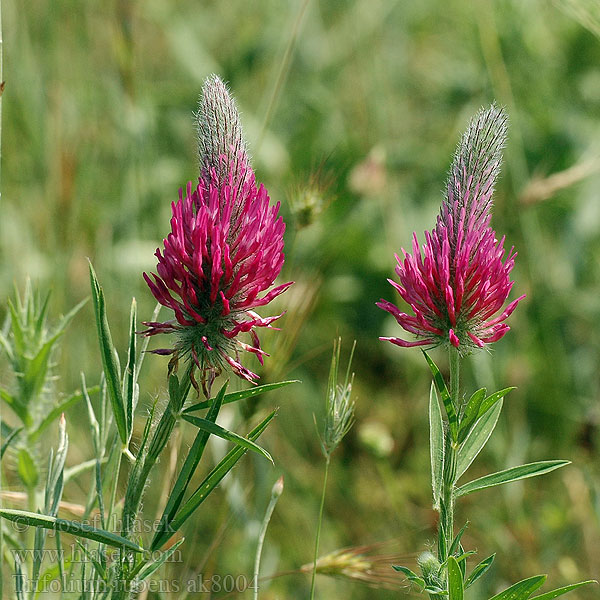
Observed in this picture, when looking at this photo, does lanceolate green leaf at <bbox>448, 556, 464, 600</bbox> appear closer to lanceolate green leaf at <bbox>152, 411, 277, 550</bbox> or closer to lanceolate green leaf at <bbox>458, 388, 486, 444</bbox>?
lanceolate green leaf at <bbox>458, 388, 486, 444</bbox>

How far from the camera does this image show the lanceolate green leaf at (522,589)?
3.89 feet

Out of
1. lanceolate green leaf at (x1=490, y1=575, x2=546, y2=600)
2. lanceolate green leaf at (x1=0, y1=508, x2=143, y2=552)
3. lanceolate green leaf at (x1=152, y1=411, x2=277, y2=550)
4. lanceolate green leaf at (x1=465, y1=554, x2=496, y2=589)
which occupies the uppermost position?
lanceolate green leaf at (x1=152, y1=411, x2=277, y2=550)

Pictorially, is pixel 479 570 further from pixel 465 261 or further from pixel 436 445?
pixel 465 261

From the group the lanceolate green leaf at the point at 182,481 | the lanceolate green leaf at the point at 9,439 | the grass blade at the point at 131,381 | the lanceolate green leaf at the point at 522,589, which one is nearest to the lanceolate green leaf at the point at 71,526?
the lanceolate green leaf at the point at 182,481

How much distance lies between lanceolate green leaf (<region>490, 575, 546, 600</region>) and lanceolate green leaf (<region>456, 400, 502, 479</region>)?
0.62 ft

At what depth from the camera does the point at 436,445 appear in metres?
1.31

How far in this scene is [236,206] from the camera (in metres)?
1.18

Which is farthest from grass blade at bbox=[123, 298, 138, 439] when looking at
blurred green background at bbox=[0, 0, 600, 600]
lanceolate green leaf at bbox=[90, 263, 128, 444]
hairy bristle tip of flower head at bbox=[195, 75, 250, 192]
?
blurred green background at bbox=[0, 0, 600, 600]

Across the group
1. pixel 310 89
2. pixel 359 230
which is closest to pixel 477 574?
pixel 359 230

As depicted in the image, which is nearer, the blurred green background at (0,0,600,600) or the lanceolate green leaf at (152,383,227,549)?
the lanceolate green leaf at (152,383,227,549)

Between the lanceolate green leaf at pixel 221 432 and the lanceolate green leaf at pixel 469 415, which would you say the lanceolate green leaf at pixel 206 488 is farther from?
the lanceolate green leaf at pixel 469 415

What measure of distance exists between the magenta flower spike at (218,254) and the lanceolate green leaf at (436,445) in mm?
328

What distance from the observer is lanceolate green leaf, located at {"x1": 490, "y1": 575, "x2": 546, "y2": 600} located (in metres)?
Answer: 1.19

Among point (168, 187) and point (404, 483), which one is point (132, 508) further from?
point (168, 187)
